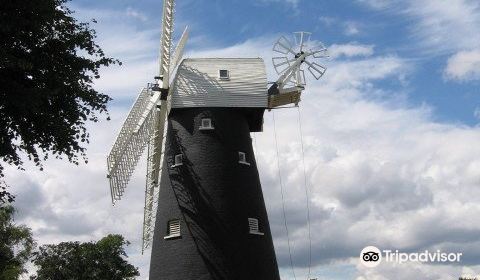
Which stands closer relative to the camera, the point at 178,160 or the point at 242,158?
the point at 178,160

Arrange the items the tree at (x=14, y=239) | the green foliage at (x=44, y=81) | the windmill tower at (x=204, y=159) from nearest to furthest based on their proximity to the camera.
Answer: the green foliage at (x=44, y=81) < the windmill tower at (x=204, y=159) < the tree at (x=14, y=239)

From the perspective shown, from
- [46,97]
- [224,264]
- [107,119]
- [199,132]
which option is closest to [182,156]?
[199,132]

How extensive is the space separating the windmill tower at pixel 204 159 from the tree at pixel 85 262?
19926 millimetres

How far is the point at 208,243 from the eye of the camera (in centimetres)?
2856

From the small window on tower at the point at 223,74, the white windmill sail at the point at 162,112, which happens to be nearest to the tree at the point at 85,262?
the white windmill sail at the point at 162,112

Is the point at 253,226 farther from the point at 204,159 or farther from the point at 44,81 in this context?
the point at 44,81

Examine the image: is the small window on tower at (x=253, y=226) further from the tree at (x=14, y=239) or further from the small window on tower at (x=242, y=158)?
the tree at (x=14, y=239)

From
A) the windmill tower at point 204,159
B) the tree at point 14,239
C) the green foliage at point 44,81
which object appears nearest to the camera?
the green foliage at point 44,81

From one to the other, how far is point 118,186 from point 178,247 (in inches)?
192

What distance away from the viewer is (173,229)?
2977cm

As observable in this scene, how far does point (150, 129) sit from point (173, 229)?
6754 millimetres

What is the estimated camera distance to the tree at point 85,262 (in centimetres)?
5059

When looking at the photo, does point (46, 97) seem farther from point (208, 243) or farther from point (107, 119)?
point (208, 243)

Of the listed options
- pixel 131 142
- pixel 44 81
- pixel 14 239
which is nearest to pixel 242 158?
pixel 131 142
